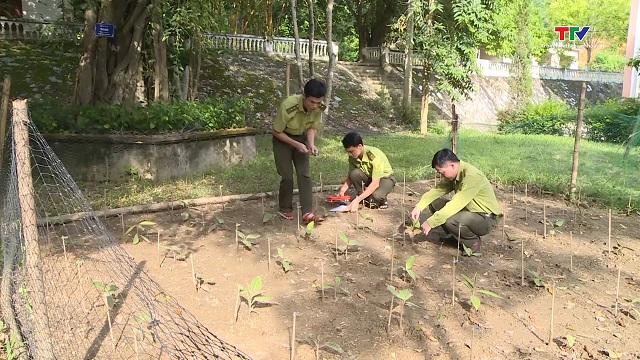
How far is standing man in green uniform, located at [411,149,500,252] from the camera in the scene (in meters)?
4.30

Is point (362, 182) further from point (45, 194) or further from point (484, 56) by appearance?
point (484, 56)

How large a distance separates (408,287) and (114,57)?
668 centimetres

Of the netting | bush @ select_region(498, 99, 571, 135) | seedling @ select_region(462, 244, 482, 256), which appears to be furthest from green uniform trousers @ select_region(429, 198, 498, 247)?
bush @ select_region(498, 99, 571, 135)

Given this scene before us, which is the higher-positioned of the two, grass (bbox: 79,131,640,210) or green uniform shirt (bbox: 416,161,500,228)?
green uniform shirt (bbox: 416,161,500,228)

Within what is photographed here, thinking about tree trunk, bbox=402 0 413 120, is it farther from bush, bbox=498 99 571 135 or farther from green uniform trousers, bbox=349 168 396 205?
green uniform trousers, bbox=349 168 396 205

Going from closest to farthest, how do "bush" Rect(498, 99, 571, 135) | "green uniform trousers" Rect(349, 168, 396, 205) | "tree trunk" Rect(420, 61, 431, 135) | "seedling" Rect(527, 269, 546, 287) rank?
"seedling" Rect(527, 269, 546, 287) < "green uniform trousers" Rect(349, 168, 396, 205) < "tree trunk" Rect(420, 61, 431, 135) < "bush" Rect(498, 99, 571, 135)

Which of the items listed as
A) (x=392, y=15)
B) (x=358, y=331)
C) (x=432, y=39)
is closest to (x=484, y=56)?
(x=392, y=15)

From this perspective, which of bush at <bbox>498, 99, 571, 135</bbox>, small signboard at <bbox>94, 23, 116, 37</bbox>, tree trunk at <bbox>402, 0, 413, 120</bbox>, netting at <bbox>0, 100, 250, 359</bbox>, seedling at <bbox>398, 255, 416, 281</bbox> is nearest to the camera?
netting at <bbox>0, 100, 250, 359</bbox>

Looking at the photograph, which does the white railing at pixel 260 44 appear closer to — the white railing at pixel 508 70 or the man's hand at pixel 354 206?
the white railing at pixel 508 70

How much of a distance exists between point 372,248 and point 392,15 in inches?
763

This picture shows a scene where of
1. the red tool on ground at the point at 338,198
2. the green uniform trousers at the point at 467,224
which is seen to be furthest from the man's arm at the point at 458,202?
the red tool on ground at the point at 338,198

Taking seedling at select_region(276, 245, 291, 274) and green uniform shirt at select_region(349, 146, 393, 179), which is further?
green uniform shirt at select_region(349, 146, 393, 179)

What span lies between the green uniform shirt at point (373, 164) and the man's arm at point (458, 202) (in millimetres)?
1285

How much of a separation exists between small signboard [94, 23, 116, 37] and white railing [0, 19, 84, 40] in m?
6.23
